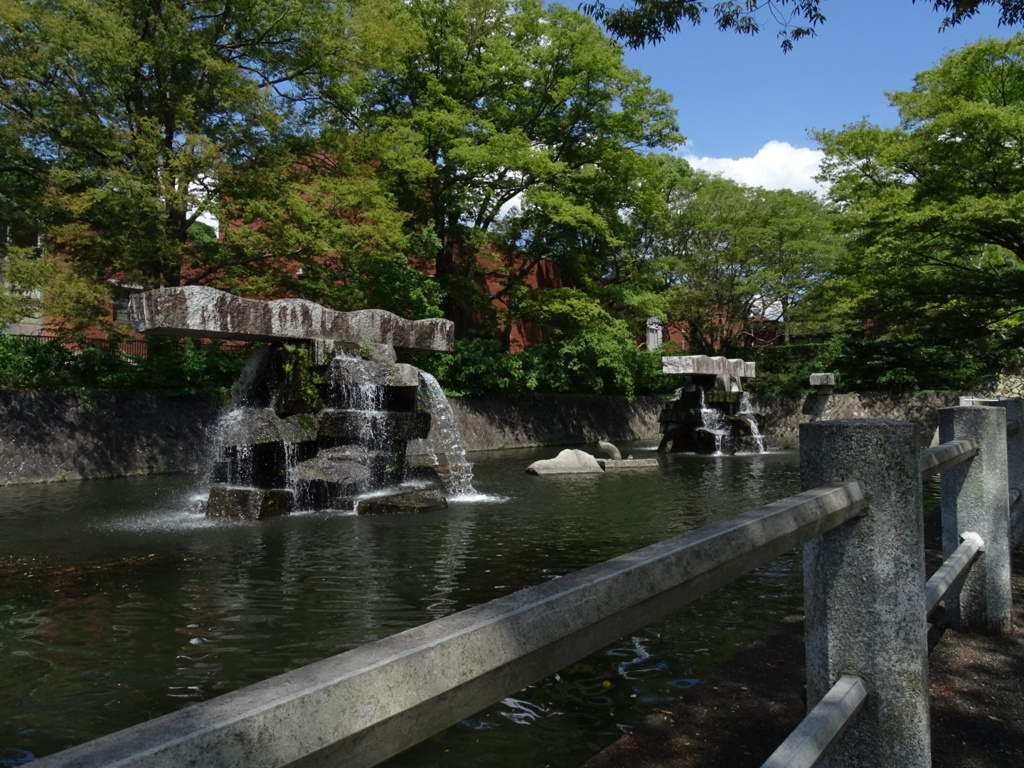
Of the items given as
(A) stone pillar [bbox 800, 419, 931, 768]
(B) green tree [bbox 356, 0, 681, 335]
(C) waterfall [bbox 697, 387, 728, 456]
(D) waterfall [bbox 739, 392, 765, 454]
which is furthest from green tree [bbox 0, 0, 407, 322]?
(A) stone pillar [bbox 800, 419, 931, 768]

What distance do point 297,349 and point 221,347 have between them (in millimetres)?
11349

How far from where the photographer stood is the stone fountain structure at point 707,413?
2423 cm

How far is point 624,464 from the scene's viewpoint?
19266 mm

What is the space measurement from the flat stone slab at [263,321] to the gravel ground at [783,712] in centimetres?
969

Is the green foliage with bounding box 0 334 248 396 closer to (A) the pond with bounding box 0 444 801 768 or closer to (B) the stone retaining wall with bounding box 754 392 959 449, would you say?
(A) the pond with bounding box 0 444 801 768

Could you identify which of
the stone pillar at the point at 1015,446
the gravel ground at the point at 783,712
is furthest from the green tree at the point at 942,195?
the gravel ground at the point at 783,712

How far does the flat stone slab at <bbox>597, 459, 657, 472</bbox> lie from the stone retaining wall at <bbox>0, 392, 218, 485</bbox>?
10.6 metres

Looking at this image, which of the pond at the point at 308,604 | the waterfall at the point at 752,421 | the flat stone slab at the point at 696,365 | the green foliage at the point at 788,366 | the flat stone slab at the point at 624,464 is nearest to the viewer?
the pond at the point at 308,604

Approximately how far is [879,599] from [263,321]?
11.3 meters

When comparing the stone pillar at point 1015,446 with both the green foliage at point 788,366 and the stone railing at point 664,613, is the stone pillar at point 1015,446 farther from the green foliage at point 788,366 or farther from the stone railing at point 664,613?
the green foliage at point 788,366

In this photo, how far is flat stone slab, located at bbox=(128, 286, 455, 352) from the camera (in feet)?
37.1

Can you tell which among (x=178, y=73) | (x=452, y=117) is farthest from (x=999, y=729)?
(x=452, y=117)

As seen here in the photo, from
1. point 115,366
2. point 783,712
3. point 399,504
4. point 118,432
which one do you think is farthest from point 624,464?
point 783,712

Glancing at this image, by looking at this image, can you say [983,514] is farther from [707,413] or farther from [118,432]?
[707,413]
